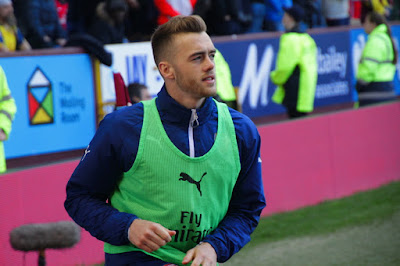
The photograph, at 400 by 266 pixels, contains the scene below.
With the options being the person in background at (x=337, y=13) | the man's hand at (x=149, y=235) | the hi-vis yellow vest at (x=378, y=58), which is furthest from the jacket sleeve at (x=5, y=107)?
the person in background at (x=337, y=13)

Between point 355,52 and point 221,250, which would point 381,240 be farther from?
point 355,52

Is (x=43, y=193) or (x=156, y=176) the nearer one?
(x=156, y=176)

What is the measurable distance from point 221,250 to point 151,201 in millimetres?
362

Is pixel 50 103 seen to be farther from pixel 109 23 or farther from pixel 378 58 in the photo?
pixel 378 58

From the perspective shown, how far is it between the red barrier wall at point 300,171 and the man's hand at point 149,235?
359 cm

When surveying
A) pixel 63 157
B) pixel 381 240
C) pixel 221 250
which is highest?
pixel 221 250

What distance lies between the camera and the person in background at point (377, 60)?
11508mm

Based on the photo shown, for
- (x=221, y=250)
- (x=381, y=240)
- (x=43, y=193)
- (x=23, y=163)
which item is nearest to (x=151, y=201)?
(x=221, y=250)

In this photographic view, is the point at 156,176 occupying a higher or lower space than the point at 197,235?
higher

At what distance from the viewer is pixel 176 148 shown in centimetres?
336

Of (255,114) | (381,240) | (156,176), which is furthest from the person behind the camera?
(255,114)

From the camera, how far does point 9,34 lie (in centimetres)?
952

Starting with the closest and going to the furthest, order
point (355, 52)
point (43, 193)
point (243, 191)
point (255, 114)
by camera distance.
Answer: point (243, 191) < point (43, 193) < point (255, 114) < point (355, 52)

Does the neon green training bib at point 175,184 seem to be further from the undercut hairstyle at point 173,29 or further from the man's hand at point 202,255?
the undercut hairstyle at point 173,29
